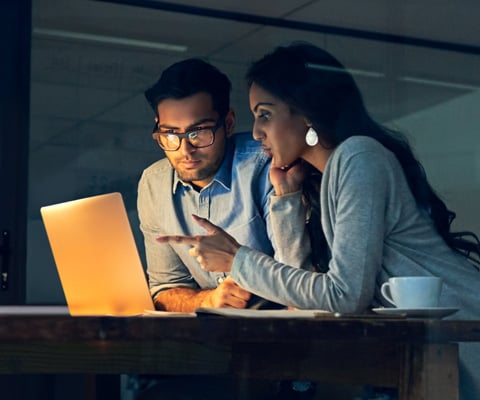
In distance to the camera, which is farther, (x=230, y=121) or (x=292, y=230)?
(x=230, y=121)

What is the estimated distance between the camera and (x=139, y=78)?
319 cm

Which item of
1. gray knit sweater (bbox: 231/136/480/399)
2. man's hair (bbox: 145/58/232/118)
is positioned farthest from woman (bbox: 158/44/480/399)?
man's hair (bbox: 145/58/232/118)

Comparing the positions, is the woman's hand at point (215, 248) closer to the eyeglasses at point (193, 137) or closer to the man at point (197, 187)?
the man at point (197, 187)

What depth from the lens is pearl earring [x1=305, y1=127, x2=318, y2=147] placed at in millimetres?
2371

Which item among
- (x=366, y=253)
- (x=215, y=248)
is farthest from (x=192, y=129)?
(x=366, y=253)

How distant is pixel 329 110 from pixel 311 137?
105 millimetres

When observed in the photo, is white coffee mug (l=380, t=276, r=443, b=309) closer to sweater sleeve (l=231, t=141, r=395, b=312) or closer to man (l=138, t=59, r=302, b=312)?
sweater sleeve (l=231, t=141, r=395, b=312)

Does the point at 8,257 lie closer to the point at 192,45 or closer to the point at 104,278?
the point at 192,45

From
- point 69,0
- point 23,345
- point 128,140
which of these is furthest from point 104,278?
point 69,0

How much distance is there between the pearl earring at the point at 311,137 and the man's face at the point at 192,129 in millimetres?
478

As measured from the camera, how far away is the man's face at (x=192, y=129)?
2832 mm

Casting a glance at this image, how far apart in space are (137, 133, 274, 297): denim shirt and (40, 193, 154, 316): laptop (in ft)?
2.42

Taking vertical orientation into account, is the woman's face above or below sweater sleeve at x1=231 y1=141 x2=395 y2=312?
above

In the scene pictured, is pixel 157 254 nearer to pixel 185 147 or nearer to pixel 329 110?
pixel 185 147
